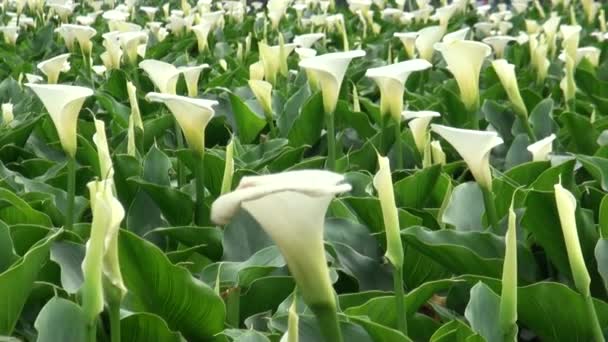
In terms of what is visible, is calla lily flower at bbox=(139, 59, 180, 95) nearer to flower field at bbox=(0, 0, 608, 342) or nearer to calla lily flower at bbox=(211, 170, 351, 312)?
flower field at bbox=(0, 0, 608, 342)

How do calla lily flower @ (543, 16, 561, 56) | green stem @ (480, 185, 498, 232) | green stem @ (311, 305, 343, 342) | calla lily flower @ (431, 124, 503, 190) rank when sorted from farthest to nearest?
calla lily flower @ (543, 16, 561, 56), green stem @ (480, 185, 498, 232), calla lily flower @ (431, 124, 503, 190), green stem @ (311, 305, 343, 342)

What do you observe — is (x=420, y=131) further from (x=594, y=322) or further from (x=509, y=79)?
(x=594, y=322)

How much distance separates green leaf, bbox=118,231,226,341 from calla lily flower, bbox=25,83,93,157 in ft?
0.79

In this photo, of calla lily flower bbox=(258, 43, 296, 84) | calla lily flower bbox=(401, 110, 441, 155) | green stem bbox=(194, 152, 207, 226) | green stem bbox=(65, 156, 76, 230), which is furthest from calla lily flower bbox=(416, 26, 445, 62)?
green stem bbox=(65, 156, 76, 230)

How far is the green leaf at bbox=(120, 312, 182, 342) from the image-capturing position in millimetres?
1037

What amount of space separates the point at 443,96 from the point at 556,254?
3.07 ft

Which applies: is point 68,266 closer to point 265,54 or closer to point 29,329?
point 29,329

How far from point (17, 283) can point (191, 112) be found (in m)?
0.38

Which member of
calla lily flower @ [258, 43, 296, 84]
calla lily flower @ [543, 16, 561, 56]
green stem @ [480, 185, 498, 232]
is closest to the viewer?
green stem @ [480, 185, 498, 232]

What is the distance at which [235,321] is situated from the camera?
3.84 ft

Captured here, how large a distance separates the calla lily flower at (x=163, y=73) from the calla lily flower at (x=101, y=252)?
861 millimetres

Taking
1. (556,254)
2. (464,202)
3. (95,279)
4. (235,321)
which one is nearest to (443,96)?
(464,202)

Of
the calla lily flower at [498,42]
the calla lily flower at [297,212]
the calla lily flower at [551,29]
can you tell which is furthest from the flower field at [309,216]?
the calla lily flower at [551,29]

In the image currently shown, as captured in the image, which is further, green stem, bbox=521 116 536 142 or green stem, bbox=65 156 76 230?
green stem, bbox=521 116 536 142
